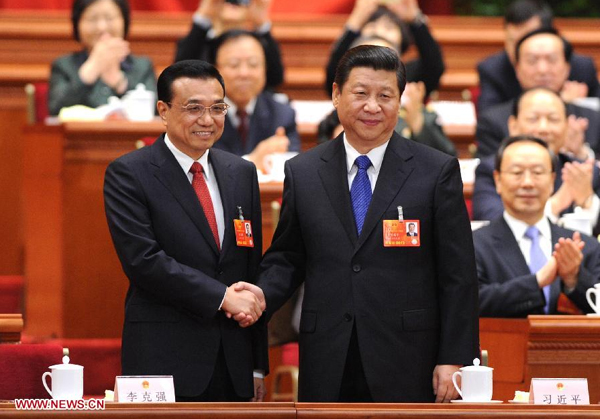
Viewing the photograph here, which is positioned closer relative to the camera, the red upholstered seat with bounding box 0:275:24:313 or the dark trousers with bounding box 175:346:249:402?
the dark trousers with bounding box 175:346:249:402

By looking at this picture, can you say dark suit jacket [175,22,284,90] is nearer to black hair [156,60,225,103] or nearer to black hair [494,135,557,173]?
black hair [494,135,557,173]

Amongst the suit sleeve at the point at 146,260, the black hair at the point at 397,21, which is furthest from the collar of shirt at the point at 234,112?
the suit sleeve at the point at 146,260

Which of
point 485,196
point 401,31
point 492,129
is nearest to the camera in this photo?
point 485,196

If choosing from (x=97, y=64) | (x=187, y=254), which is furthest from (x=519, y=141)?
(x=97, y=64)

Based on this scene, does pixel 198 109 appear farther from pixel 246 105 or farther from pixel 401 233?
pixel 246 105

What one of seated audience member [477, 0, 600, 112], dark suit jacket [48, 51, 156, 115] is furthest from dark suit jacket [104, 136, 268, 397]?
seated audience member [477, 0, 600, 112]

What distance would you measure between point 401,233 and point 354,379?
282 millimetres

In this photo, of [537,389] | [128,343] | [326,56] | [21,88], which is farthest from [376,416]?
[326,56]

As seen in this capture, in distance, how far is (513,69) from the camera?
4.36m

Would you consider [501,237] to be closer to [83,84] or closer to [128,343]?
[128,343]

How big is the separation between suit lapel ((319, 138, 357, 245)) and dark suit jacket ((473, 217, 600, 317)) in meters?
0.68

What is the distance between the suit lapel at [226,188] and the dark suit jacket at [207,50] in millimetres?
1578

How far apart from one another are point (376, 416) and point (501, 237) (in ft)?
3.90

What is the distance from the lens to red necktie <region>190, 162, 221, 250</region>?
7.52 ft
